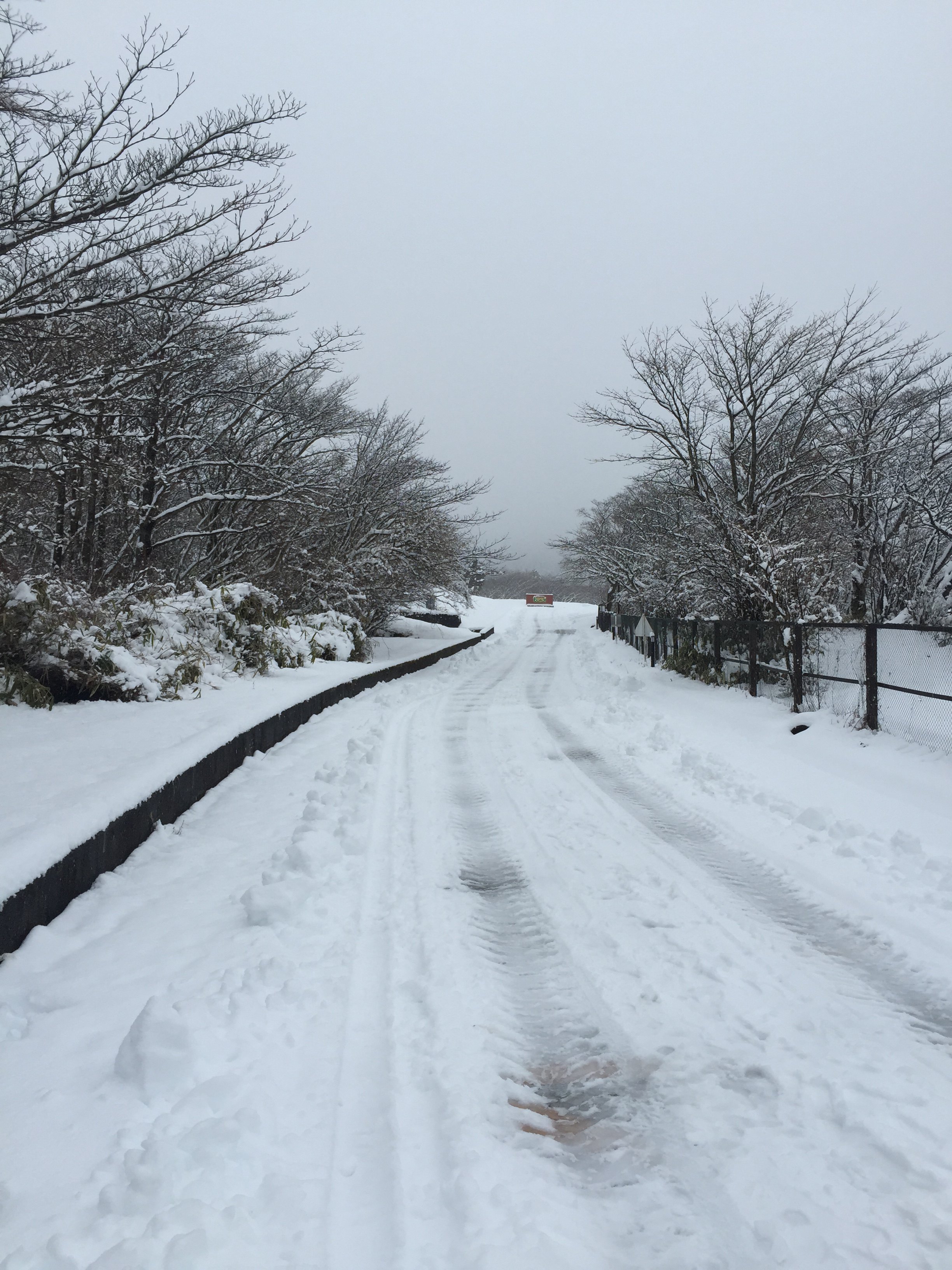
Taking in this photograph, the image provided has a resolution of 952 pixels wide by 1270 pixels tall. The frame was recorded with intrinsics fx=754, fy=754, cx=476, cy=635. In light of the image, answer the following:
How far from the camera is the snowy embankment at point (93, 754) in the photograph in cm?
439

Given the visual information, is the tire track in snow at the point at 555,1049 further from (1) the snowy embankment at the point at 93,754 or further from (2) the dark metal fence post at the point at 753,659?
(2) the dark metal fence post at the point at 753,659

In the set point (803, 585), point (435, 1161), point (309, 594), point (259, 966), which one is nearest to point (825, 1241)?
point (435, 1161)

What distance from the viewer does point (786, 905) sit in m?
4.33

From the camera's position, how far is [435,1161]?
2.35 metres

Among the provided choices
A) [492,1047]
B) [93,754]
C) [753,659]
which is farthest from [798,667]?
[492,1047]

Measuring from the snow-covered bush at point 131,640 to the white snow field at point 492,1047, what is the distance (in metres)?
4.15

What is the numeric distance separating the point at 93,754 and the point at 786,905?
5.62 m

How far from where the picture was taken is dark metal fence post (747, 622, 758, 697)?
43.1ft

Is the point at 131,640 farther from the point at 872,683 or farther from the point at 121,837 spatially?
the point at 872,683

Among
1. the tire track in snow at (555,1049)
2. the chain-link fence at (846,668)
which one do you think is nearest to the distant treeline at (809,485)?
the chain-link fence at (846,668)

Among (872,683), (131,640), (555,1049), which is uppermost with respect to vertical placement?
(131,640)

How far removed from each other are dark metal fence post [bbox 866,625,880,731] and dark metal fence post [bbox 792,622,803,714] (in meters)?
2.09

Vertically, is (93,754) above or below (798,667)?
below

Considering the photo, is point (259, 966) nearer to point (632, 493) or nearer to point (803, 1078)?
point (803, 1078)
